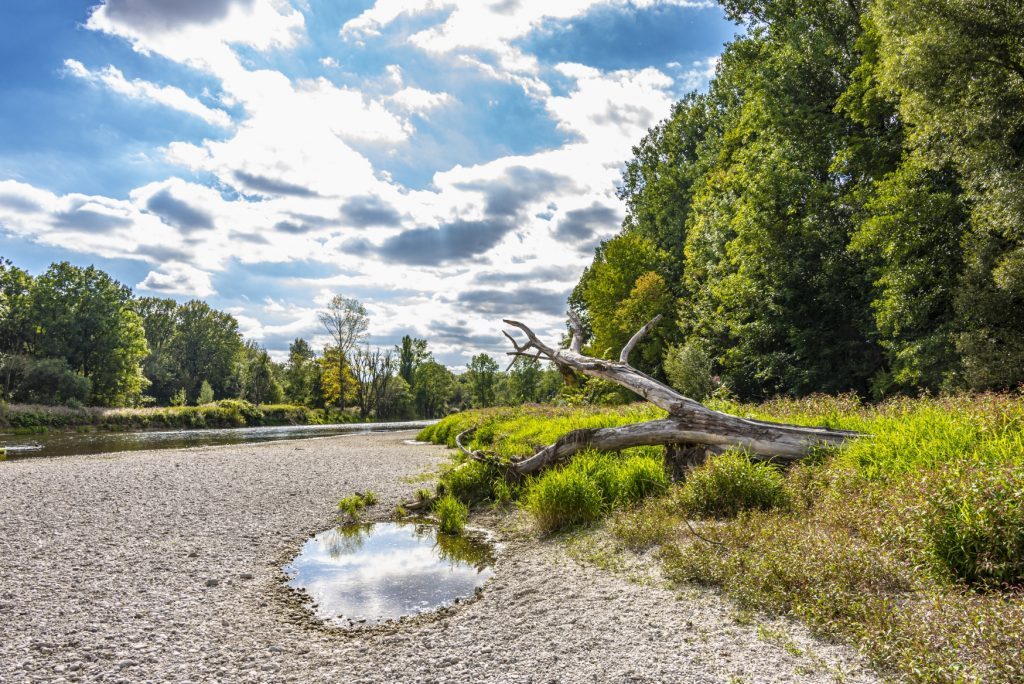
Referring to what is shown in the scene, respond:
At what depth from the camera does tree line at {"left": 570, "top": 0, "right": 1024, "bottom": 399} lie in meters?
14.1

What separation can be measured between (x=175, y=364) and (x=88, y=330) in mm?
29385

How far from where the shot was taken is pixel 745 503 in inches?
279

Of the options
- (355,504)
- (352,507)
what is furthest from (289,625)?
(355,504)

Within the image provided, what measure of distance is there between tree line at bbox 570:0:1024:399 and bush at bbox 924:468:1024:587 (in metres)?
12.7

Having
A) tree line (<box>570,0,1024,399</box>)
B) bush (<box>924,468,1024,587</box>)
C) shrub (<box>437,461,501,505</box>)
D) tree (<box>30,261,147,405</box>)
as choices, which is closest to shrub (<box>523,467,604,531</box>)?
shrub (<box>437,461,501,505</box>)

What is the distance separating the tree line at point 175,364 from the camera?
5115 centimetres

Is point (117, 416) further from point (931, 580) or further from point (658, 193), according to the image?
point (931, 580)

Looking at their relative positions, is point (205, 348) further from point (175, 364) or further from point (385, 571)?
point (385, 571)

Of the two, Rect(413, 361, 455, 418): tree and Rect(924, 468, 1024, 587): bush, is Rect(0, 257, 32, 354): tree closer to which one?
Rect(413, 361, 455, 418): tree

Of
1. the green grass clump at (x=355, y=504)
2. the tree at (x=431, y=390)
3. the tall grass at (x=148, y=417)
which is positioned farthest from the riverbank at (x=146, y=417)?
the green grass clump at (x=355, y=504)

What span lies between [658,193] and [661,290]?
9.55 meters

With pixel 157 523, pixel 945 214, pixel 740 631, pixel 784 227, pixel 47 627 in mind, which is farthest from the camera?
pixel 784 227

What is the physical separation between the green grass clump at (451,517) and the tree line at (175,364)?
47865 millimetres

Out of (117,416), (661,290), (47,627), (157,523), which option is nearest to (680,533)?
(47,627)
